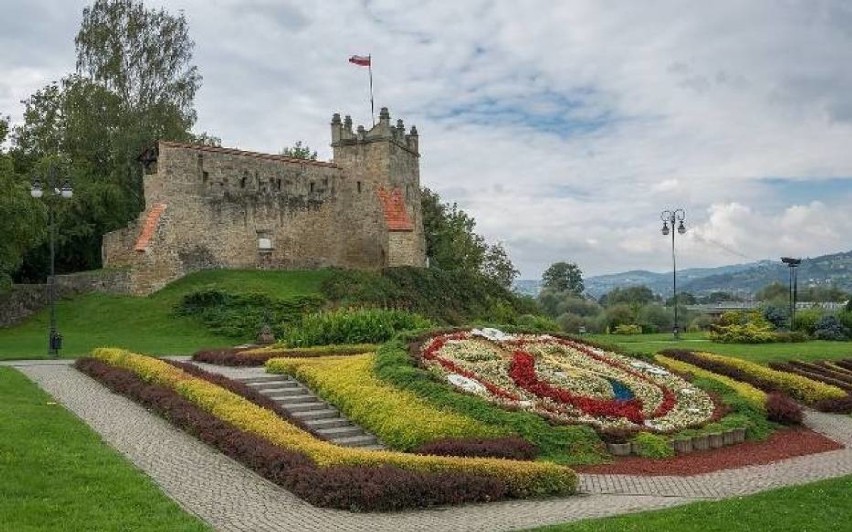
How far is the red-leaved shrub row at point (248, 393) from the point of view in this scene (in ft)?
48.7

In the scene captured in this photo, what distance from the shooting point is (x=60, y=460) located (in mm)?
11086

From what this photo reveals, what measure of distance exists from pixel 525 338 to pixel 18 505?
13.7 metres

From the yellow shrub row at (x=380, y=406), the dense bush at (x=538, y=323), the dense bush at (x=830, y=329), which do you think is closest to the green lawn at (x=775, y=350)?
the dense bush at (x=538, y=323)

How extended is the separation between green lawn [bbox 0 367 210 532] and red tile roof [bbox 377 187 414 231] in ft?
86.0

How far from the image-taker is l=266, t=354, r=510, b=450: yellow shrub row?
45.6ft

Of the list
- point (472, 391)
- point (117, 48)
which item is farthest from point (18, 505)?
point (117, 48)

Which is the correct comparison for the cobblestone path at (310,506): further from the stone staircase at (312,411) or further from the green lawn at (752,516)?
the stone staircase at (312,411)

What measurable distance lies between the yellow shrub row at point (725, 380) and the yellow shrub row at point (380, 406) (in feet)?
23.6

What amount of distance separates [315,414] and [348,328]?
25.6 feet

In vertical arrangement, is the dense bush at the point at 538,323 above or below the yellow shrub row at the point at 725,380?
above

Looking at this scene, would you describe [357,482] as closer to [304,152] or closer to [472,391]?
[472,391]

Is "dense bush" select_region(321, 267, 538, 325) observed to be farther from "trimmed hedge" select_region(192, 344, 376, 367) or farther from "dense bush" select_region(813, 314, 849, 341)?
"dense bush" select_region(813, 314, 849, 341)

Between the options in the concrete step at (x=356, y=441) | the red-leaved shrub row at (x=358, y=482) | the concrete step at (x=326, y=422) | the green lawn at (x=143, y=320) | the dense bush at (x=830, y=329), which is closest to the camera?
the red-leaved shrub row at (x=358, y=482)

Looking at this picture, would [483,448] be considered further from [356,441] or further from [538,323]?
[538,323]
